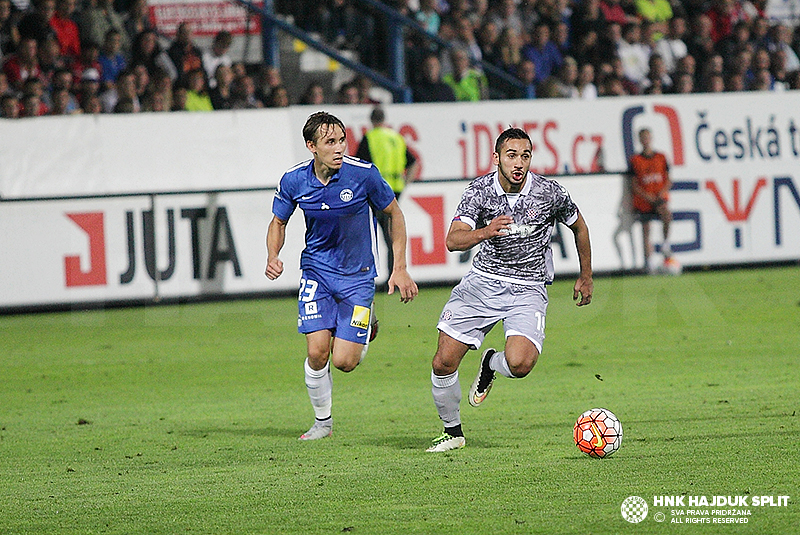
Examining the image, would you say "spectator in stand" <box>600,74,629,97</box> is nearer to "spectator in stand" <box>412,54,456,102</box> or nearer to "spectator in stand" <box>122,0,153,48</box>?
"spectator in stand" <box>412,54,456,102</box>

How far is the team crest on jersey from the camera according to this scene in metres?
7.85

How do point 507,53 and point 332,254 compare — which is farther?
point 507,53

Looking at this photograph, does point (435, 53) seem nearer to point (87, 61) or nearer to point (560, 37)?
point (560, 37)

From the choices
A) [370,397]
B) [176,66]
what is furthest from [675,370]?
[176,66]

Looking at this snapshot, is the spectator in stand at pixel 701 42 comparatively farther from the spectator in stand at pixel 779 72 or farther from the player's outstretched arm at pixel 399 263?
the player's outstretched arm at pixel 399 263

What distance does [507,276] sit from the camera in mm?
7383

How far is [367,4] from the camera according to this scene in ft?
63.0

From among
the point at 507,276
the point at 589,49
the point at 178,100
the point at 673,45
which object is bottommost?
the point at 507,276

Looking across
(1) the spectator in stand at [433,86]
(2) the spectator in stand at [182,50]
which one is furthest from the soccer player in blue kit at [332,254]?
(1) the spectator in stand at [433,86]

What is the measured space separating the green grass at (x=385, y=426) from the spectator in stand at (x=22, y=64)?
3801 millimetres

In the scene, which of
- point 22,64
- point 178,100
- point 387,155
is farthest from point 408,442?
point 22,64

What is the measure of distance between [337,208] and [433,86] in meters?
10.9

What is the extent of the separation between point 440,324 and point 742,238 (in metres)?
11.5

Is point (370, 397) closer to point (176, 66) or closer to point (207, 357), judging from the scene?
point (207, 357)
